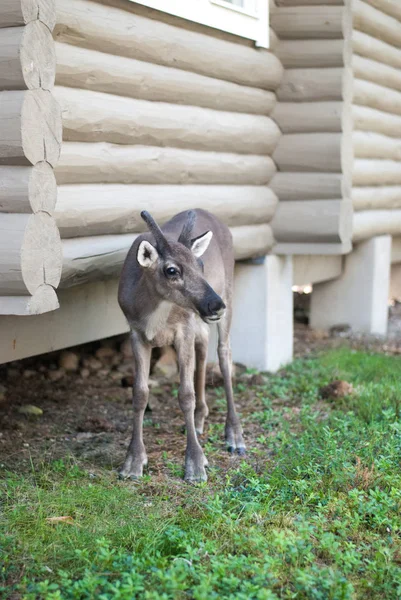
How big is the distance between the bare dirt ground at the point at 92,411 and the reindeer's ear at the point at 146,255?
53.3 inches

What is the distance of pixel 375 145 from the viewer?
10.7 meters

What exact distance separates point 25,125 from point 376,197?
6.79 meters

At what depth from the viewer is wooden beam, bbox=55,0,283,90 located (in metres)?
5.82

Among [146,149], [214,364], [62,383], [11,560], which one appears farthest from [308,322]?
[11,560]

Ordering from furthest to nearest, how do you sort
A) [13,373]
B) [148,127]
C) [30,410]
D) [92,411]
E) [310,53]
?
[310,53] → [13,373] → [92,411] → [30,410] → [148,127]

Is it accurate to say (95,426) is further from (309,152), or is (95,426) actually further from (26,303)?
(309,152)

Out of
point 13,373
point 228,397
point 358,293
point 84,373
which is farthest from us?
point 358,293

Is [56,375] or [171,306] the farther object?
[56,375]

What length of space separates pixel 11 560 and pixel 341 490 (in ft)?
6.32

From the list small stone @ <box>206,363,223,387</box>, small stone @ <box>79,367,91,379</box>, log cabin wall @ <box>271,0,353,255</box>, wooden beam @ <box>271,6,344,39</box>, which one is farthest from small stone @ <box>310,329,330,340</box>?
wooden beam @ <box>271,6,344,39</box>

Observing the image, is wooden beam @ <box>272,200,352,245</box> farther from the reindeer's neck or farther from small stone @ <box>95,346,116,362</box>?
the reindeer's neck

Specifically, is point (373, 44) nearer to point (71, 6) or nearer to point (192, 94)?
point (192, 94)

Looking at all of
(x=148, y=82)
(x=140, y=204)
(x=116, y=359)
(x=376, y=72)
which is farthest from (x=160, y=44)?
(x=376, y=72)

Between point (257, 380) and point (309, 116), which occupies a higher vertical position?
point (309, 116)
